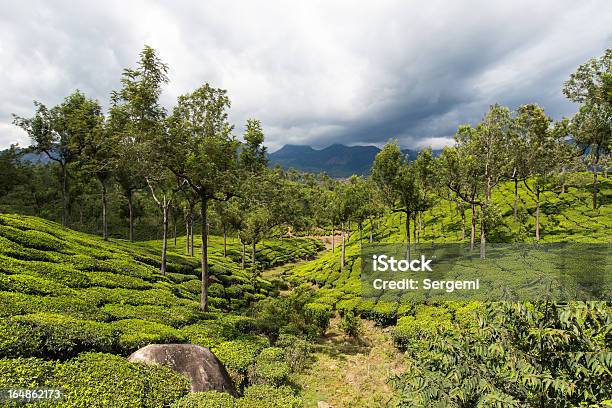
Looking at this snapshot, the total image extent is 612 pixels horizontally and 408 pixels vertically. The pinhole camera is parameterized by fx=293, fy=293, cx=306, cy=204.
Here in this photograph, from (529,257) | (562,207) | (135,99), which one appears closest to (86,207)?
(135,99)

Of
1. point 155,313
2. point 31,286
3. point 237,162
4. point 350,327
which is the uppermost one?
point 237,162

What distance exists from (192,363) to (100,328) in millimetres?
4109

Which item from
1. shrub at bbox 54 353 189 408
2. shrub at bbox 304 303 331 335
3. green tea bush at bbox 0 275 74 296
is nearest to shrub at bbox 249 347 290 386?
shrub at bbox 54 353 189 408

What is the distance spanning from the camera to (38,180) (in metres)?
66.9

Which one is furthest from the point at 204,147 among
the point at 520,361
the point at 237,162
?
the point at 520,361

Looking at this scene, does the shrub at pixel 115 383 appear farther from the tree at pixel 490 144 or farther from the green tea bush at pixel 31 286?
the tree at pixel 490 144

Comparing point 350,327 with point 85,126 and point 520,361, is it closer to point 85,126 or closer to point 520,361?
point 520,361

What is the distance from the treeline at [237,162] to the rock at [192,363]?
26.8 ft

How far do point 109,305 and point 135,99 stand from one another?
37.8ft

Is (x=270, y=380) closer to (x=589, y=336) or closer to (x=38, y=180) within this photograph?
(x=589, y=336)

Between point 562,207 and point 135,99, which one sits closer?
point 135,99

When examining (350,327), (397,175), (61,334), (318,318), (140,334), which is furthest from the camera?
(397,175)

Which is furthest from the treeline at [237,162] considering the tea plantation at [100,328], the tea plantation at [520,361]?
the tea plantation at [520,361]

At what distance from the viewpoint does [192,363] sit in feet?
35.4
